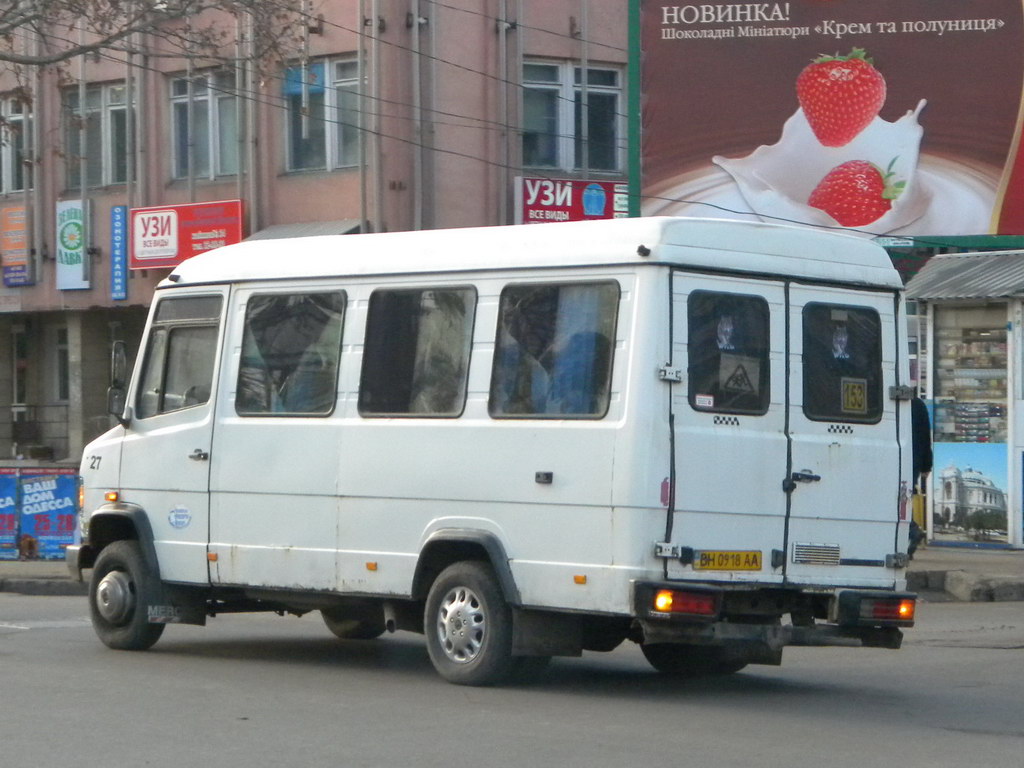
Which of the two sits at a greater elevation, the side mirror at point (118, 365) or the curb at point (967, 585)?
the side mirror at point (118, 365)

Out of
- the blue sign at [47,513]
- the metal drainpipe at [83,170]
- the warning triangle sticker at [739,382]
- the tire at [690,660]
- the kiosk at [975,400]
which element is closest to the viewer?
the warning triangle sticker at [739,382]

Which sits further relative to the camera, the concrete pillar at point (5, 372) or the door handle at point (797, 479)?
the concrete pillar at point (5, 372)

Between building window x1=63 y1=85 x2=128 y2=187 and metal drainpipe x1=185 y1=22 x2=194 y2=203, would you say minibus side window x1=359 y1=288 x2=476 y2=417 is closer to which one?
metal drainpipe x1=185 y1=22 x2=194 y2=203

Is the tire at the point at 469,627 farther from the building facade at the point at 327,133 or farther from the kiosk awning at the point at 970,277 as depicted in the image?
the building facade at the point at 327,133

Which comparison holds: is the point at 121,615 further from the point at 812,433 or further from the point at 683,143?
the point at 683,143

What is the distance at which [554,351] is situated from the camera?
966 cm

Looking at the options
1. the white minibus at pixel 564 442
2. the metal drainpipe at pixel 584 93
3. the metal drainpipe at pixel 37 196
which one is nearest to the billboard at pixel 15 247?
the metal drainpipe at pixel 37 196

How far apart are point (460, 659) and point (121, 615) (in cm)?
294

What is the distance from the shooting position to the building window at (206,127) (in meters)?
27.5

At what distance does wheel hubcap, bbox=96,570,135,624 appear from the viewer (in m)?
11.8

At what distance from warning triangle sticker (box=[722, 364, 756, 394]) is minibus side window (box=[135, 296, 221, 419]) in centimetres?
372

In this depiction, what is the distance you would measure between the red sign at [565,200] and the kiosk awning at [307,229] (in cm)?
249

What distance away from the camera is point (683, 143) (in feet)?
75.0

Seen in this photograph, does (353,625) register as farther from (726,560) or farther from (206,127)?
(206,127)
